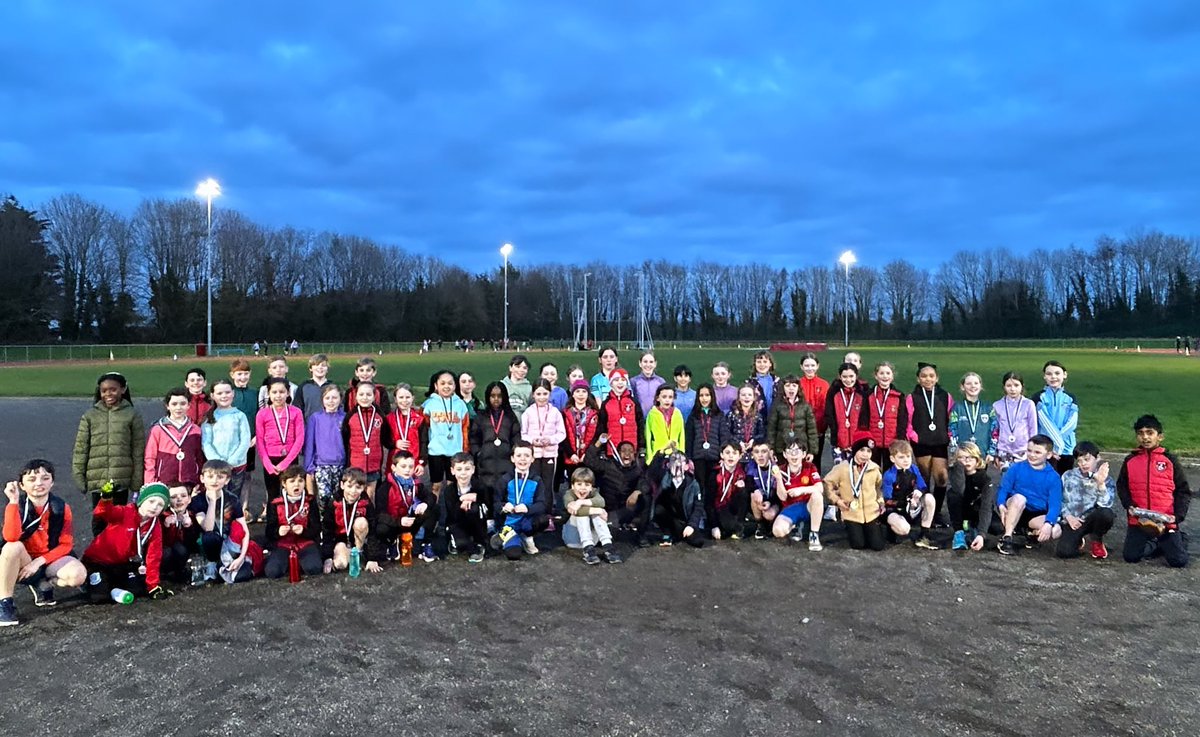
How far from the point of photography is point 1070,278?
363 ft

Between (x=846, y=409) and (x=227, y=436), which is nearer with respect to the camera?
(x=227, y=436)

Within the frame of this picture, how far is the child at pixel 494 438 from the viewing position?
24.7 ft

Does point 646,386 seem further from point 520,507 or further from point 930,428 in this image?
point 930,428

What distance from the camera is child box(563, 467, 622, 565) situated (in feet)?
22.3

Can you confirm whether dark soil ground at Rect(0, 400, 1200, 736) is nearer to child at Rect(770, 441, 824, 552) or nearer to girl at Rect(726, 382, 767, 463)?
child at Rect(770, 441, 824, 552)

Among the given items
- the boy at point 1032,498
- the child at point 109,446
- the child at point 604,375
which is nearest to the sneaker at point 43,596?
the child at point 109,446

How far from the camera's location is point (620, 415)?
8.12 metres

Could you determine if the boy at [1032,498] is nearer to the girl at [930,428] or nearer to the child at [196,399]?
the girl at [930,428]

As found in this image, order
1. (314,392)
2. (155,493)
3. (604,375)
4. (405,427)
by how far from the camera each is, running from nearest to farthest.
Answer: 1. (155,493)
2. (405,427)
3. (314,392)
4. (604,375)

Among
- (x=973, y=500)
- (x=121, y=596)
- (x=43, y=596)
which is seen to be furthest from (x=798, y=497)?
(x=43, y=596)

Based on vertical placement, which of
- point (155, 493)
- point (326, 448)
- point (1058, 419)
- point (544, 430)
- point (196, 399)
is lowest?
point (155, 493)

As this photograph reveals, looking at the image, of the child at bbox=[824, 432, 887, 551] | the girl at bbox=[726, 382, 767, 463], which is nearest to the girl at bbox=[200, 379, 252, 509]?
the girl at bbox=[726, 382, 767, 463]

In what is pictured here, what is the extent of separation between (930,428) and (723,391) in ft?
7.57

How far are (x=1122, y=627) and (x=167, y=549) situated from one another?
7.13 m
